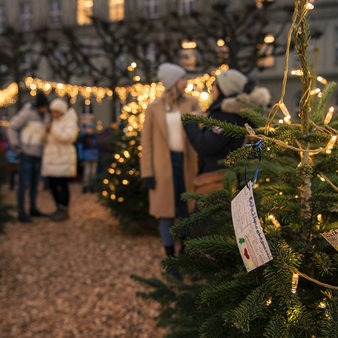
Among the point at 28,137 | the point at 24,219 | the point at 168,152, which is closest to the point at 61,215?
the point at 24,219

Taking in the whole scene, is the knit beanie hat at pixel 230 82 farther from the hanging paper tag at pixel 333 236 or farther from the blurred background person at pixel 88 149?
the blurred background person at pixel 88 149

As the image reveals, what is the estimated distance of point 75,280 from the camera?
3.83 metres

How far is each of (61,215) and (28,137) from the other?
4.15 ft

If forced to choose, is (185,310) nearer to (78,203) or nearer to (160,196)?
(160,196)

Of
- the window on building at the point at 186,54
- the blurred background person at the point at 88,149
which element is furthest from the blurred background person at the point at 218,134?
the window on building at the point at 186,54

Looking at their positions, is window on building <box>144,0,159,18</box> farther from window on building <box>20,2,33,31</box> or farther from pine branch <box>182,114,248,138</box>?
pine branch <box>182,114,248,138</box>

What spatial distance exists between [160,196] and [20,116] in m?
3.16

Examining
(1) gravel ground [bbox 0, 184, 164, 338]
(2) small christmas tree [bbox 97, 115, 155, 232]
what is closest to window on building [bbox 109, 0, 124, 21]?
(1) gravel ground [bbox 0, 184, 164, 338]

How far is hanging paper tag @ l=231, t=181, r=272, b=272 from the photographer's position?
0.93 m

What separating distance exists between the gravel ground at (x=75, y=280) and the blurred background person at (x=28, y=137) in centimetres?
69

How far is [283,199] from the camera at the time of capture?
3.97 ft

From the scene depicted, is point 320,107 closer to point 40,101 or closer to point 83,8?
point 40,101

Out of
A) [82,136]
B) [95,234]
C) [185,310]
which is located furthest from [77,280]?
[82,136]

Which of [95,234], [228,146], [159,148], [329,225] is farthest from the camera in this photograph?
[95,234]
